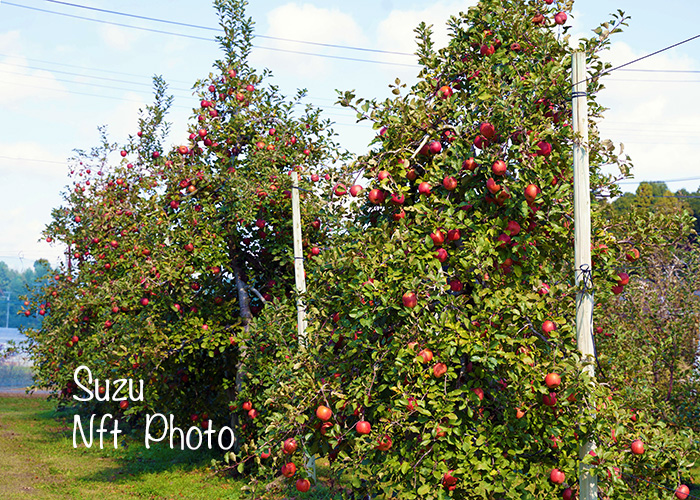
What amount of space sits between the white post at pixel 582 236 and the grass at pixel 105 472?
5069 millimetres

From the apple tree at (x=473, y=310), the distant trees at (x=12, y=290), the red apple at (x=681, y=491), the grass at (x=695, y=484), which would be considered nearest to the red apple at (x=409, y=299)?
the apple tree at (x=473, y=310)

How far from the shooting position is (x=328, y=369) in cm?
600

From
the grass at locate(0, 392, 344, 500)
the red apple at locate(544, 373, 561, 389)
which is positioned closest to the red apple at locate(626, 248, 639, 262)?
the red apple at locate(544, 373, 561, 389)

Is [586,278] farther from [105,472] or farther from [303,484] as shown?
[105,472]

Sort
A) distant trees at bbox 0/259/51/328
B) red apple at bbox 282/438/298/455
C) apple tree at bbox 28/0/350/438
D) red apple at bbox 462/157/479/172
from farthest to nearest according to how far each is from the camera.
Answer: distant trees at bbox 0/259/51/328 < apple tree at bbox 28/0/350/438 < red apple at bbox 282/438/298/455 < red apple at bbox 462/157/479/172

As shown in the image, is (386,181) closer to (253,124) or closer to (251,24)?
(253,124)

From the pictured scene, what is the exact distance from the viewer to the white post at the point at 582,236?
16.5ft

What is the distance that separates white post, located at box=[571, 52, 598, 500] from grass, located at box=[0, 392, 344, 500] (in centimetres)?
507

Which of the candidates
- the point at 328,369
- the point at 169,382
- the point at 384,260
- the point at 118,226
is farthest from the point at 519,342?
the point at 118,226

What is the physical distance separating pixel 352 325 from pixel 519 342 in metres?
1.45

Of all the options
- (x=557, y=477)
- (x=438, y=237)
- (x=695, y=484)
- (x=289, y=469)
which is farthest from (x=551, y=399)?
(x=695, y=484)

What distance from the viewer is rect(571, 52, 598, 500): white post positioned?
5.03m

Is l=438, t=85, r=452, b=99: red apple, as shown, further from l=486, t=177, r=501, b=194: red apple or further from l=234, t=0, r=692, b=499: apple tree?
l=486, t=177, r=501, b=194: red apple

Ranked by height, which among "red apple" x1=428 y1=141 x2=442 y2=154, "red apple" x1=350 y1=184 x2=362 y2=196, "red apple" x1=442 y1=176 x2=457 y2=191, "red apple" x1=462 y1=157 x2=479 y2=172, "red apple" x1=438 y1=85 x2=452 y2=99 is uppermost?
"red apple" x1=438 y1=85 x2=452 y2=99
